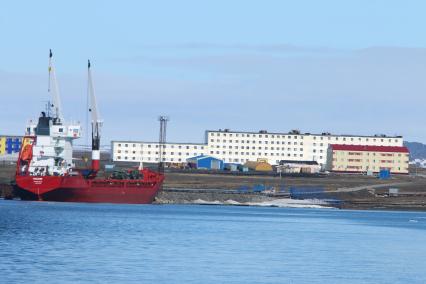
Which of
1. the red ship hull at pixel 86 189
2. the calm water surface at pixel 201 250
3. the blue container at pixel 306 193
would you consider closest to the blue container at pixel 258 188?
the blue container at pixel 306 193

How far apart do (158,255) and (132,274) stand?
10782mm

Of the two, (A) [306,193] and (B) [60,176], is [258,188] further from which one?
(B) [60,176]

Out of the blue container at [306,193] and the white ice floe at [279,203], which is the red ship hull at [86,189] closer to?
the white ice floe at [279,203]

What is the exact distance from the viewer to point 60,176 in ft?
502

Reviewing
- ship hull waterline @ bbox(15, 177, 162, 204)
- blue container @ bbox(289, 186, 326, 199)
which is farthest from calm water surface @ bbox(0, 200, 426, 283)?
blue container @ bbox(289, 186, 326, 199)

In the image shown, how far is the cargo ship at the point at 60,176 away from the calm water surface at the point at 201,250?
2787 cm

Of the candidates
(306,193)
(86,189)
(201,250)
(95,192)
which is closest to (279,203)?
(306,193)

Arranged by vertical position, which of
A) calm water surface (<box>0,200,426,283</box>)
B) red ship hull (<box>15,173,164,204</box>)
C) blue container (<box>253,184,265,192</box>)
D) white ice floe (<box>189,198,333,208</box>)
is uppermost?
blue container (<box>253,184,265,192</box>)

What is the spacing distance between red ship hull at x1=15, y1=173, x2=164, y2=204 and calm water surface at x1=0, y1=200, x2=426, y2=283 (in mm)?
27423

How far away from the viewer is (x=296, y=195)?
187250mm

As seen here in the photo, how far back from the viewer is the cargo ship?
153 meters

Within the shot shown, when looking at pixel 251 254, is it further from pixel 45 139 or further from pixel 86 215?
pixel 45 139

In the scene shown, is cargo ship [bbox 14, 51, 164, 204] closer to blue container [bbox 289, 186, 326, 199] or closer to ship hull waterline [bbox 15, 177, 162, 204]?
ship hull waterline [bbox 15, 177, 162, 204]

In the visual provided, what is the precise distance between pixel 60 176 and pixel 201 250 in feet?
252
